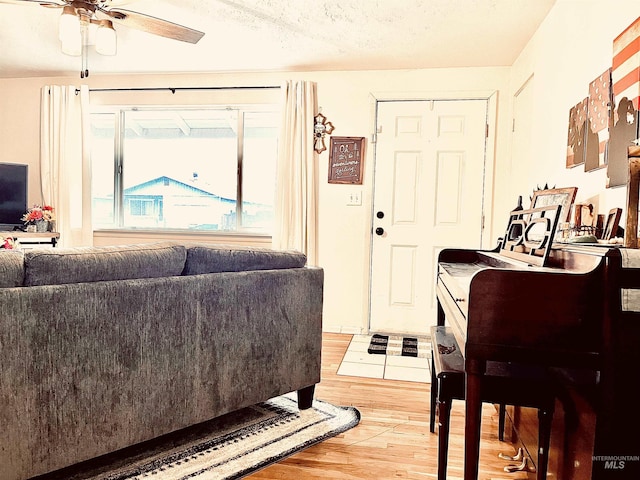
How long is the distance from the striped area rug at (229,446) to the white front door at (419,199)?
6.39 feet

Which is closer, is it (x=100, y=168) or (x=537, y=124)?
(x=537, y=124)

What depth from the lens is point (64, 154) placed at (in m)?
4.72

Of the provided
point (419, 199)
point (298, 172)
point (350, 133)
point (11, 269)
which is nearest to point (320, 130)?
point (350, 133)

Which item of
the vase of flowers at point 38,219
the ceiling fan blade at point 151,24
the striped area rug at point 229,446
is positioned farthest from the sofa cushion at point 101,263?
the vase of flowers at point 38,219

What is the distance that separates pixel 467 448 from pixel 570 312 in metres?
0.51

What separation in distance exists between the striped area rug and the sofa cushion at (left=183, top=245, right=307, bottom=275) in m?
0.76

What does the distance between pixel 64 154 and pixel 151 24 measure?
259 centimetres

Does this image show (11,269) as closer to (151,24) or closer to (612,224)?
(151,24)

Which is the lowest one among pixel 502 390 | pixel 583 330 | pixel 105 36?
pixel 502 390

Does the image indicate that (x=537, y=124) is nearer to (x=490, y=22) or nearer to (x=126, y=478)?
(x=490, y=22)

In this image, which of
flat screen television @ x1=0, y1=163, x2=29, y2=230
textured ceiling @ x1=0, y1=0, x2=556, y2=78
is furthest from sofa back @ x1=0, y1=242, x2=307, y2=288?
flat screen television @ x1=0, y1=163, x2=29, y2=230

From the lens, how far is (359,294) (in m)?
4.43

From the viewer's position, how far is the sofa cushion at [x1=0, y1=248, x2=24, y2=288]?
152 centimetres

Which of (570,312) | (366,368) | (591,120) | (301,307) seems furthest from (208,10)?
(570,312)
